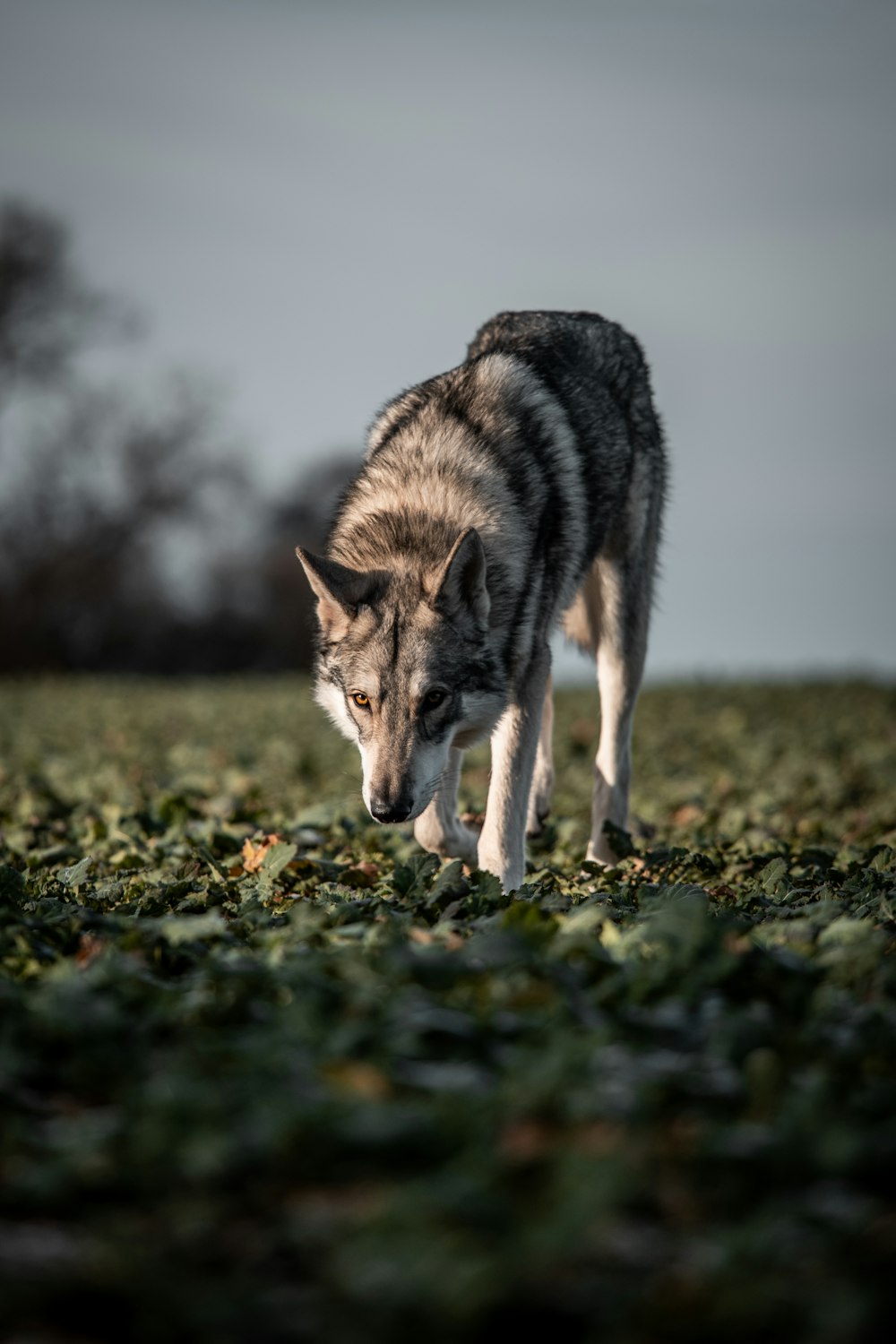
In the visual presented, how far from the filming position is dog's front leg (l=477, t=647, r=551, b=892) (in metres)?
5.41

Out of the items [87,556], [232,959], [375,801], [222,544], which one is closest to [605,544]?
[375,801]

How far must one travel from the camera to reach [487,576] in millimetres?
5414

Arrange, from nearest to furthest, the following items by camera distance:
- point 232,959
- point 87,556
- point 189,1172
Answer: point 189,1172 → point 232,959 → point 87,556

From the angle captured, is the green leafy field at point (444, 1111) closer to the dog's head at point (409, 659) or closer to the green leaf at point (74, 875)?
the green leaf at point (74, 875)

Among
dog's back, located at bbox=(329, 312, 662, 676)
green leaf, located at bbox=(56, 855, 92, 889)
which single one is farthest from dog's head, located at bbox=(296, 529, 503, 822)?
green leaf, located at bbox=(56, 855, 92, 889)

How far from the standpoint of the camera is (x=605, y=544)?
698 cm

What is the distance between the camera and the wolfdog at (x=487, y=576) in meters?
5.08

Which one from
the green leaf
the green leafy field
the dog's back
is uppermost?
the dog's back

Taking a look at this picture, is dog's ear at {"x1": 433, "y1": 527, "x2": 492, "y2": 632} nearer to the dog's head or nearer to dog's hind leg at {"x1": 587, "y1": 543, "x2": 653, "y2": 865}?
the dog's head

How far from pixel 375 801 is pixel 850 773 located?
6.46 metres

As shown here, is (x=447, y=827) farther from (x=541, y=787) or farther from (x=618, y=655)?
(x=618, y=655)

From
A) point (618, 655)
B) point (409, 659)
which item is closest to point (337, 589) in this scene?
point (409, 659)

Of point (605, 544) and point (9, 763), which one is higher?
point (605, 544)

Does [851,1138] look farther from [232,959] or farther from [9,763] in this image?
[9,763]
